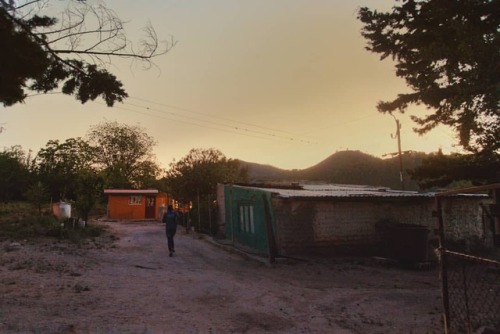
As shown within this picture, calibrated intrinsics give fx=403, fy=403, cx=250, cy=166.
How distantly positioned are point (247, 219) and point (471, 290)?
978 centimetres

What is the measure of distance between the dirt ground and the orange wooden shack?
26.6 meters

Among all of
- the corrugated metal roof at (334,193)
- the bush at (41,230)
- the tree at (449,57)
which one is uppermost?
the tree at (449,57)

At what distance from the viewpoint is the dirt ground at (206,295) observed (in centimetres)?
605

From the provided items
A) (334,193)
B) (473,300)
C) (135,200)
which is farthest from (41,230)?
(135,200)

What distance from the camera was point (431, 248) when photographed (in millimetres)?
14969

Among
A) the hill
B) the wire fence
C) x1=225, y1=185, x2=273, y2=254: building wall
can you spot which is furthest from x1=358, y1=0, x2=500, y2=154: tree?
the hill

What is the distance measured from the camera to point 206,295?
8094 mm

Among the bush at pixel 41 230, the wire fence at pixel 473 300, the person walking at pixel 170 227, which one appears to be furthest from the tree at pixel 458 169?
the bush at pixel 41 230

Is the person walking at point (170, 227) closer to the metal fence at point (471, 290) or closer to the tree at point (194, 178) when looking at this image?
the metal fence at point (471, 290)

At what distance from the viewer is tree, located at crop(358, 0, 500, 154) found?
854 centimetres

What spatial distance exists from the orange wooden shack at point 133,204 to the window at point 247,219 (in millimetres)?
21936

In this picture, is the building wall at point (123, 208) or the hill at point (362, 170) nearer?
the building wall at point (123, 208)

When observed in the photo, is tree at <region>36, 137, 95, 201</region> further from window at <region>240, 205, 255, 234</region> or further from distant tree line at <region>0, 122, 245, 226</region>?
window at <region>240, 205, 255, 234</region>

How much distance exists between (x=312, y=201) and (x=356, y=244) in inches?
96.8
